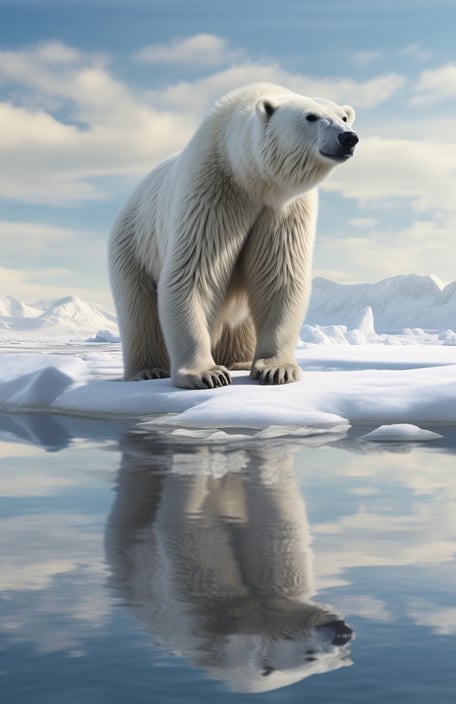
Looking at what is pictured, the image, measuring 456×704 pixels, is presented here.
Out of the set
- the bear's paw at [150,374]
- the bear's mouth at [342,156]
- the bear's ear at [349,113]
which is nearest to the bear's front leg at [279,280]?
the bear's ear at [349,113]

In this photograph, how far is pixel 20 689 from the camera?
189cm

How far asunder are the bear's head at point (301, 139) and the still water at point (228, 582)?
7.17 feet

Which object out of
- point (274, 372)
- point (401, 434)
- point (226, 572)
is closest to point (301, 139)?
point (274, 372)

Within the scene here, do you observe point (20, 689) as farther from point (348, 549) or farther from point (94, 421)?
point (94, 421)

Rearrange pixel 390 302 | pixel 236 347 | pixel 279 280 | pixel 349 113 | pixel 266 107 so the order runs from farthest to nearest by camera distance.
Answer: pixel 390 302 → pixel 236 347 → pixel 279 280 → pixel 349 113 → pixel 266 107

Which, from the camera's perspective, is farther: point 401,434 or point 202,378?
point 202,378

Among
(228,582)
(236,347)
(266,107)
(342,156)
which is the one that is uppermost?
(266,107)

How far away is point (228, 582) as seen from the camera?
268 cm

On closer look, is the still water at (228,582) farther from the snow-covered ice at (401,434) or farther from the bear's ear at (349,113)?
the bear's ear at (349,113)

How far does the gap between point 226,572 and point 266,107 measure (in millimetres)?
4414

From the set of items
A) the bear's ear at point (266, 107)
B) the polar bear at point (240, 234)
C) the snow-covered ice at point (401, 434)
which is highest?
the bear's ear at point (266, 107)

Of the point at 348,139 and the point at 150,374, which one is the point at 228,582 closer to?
the point at 348,139

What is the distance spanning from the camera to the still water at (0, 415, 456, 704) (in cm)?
194

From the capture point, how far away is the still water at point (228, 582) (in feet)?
6.37
